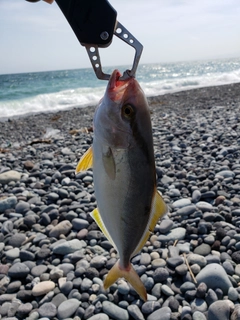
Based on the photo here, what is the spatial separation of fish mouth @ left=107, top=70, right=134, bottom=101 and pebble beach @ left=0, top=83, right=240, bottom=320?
2231 millimetres

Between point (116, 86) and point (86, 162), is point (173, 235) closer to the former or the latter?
point (86, 162)

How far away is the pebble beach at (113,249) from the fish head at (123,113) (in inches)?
81.8

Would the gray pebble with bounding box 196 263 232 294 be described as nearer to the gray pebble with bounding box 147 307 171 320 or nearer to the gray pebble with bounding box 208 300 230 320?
the gray pebble with bounding box 208 300 230 320

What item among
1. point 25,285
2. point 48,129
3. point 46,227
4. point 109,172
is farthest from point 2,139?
point 109,172

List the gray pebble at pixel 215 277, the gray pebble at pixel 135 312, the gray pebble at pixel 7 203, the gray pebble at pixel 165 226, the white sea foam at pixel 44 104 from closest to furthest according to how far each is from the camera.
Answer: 1. the gray pebble at pixel 135 312
2. the gray pebble at pixel 215 277
3. the gray pebble at pixel 165 226
4. the gray pebble at pixel 7 203
5. the white sea foam at pixel 44 104

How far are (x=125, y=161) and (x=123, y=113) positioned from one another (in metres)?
0.23

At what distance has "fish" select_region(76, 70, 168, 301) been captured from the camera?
171cm

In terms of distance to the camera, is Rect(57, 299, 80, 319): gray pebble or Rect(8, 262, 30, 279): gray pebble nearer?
Rect(57, 299, 80, 319): gray pebble

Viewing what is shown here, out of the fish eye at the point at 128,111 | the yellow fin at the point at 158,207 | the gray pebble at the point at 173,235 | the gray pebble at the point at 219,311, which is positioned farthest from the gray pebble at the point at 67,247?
the fish eye at the point at 128,111

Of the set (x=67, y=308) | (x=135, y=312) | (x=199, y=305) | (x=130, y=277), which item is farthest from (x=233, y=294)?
(x=130, y=277)

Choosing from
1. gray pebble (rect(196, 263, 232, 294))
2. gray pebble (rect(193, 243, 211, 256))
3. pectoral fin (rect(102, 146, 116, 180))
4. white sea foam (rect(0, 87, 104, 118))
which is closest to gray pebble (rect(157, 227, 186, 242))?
gray pebble (rect(193, 243, 211, 256))

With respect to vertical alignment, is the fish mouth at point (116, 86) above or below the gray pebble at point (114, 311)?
above

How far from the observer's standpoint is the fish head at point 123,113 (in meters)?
1.70

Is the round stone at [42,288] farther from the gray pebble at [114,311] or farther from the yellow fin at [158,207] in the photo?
the yellow fin at [158,207]
